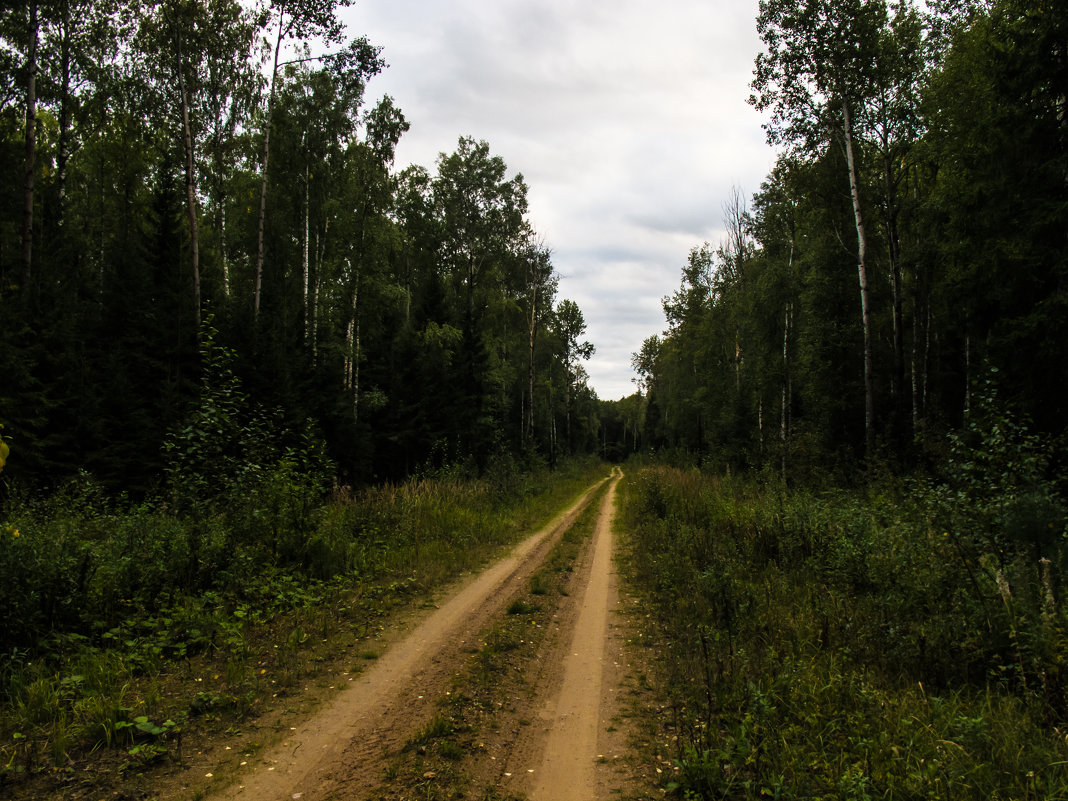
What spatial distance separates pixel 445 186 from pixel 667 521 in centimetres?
2304

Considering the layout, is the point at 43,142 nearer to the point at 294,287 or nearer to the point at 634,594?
the point at 294,287

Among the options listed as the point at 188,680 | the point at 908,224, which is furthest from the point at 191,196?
the point at 908,224

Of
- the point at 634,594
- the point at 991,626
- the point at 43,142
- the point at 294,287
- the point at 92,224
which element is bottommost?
the point at 634,594

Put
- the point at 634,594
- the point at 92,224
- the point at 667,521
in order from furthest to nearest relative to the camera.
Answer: the point at 92,224 → the point at 667,521 → the point at 634,594

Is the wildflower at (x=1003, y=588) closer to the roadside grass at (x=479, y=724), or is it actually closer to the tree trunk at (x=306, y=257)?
the roadside grass at (x=479, y=724)

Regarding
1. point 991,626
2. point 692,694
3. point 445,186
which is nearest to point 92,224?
point 445,186

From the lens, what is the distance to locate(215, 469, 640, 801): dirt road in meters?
3.11

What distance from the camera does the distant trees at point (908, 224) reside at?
35.6 feet

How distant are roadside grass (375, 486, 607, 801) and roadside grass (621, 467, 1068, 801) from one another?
3.95 feet

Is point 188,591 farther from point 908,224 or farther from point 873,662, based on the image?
point 908,224

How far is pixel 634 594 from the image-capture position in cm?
766

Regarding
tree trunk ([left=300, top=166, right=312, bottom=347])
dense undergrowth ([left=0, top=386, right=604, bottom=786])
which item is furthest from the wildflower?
tree trunk ([left=300, top=166, right=312, bottom=347])

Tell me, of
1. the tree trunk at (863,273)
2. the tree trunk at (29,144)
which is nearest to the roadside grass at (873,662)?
the tree trunk at (863,273)

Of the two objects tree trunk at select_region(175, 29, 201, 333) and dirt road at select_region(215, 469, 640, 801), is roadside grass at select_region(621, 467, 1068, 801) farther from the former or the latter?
tree trunk at select_region(175, 29, 201, 333)
